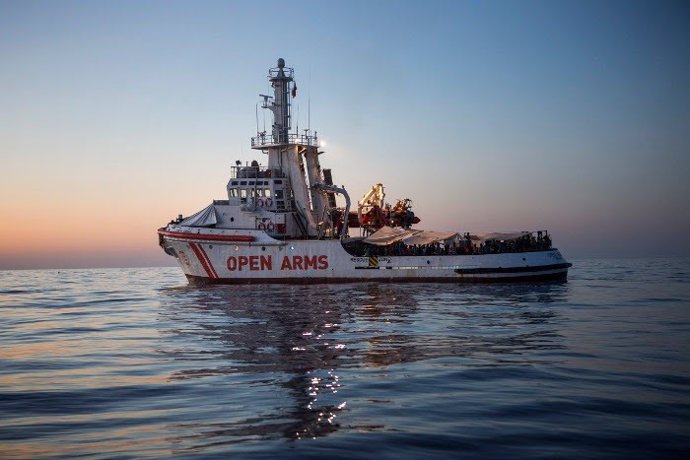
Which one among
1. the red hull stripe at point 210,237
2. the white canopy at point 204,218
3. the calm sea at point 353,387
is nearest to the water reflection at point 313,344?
the calm sea at point 353,387

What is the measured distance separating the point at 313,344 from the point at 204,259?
32968mm

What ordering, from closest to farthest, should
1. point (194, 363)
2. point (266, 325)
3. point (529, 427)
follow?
point (529, 427) < point (194, 363) < point (266, 325)

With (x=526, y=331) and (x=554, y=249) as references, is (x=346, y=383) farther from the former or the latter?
(x=554, y=249)

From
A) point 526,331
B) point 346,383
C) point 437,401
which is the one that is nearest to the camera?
point 437,401

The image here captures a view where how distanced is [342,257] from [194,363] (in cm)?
3229

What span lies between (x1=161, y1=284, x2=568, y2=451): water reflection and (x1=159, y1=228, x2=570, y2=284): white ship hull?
31.5 feet

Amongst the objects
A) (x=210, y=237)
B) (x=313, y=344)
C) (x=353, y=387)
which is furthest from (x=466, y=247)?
(x=353, y=387)

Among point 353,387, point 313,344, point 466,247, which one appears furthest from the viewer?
point 466,247

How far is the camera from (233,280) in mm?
48469

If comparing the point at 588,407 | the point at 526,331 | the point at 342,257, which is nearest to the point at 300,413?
the point at 588,407

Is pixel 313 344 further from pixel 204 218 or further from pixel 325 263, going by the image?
pixel 204 218

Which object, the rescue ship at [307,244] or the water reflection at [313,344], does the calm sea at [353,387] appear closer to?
the water reflection at [313,344]

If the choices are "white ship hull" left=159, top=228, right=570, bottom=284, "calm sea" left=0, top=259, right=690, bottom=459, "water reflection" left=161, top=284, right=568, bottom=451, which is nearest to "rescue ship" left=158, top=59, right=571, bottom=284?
"white ship hull" left=159, top=228, right=570, bottom=284

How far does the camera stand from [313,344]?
17.5m
